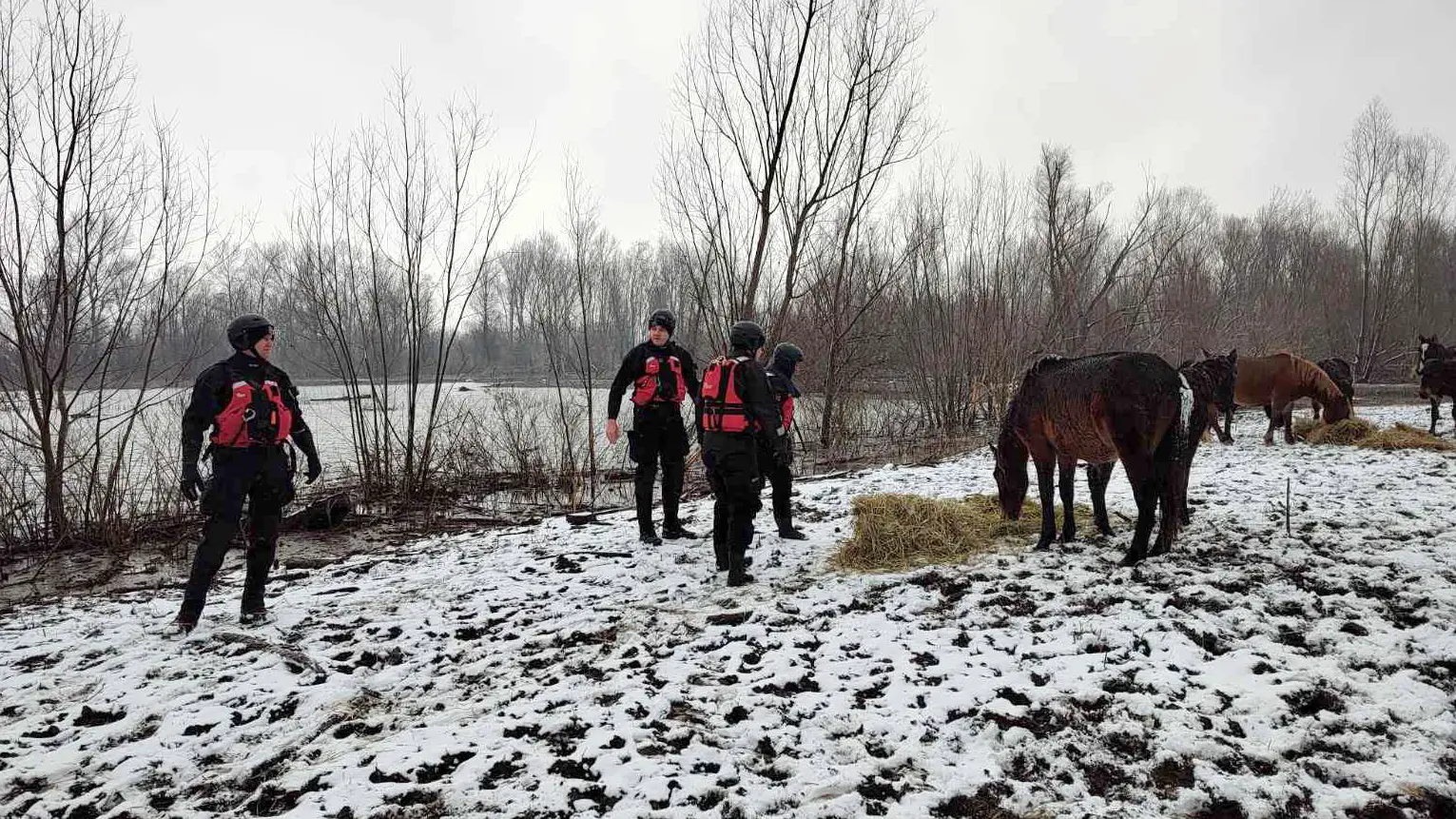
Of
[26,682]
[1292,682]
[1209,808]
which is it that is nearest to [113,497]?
[26,682]

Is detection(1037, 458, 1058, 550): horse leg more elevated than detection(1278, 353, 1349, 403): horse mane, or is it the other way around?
detection(1278, 353, 1349, 403): horse mane

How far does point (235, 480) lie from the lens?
3611 mm

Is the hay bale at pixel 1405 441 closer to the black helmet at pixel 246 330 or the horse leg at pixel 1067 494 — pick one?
the horse leg at pixel 1067 494

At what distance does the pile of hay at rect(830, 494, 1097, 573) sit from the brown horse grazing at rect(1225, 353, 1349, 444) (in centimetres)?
597

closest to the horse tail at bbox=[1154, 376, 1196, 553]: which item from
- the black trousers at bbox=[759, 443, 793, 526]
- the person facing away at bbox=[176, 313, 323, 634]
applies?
the black trousers at bbox=[759, 443, 793, 526]

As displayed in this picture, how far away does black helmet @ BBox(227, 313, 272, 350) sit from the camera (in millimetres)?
3621

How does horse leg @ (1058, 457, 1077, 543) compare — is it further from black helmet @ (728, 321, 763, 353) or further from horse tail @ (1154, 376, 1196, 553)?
black helmet @ (728, 321, 763, 353)

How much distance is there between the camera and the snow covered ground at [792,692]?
213 centimetres

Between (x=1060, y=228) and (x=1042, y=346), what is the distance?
3.67 meters

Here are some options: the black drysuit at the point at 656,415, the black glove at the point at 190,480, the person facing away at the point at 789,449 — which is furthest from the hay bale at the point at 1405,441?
the black glove at the point at 190,480

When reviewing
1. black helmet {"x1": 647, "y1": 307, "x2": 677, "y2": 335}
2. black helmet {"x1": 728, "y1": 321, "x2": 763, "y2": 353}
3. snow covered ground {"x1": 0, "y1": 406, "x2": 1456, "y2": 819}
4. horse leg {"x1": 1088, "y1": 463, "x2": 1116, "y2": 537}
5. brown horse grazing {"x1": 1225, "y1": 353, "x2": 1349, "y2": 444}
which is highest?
black helmet {"x1": 647, "y1": 307, "x2": 677, "y2": 335}

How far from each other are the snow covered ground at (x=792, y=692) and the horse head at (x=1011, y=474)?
0.74 m

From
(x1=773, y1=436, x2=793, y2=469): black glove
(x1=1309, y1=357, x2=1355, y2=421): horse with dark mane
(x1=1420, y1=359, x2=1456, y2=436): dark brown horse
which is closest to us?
(x1=773, y1=436, x2=793, y2=469): black glove

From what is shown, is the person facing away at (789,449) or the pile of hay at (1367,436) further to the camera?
the pile of hay at (1367,436)
